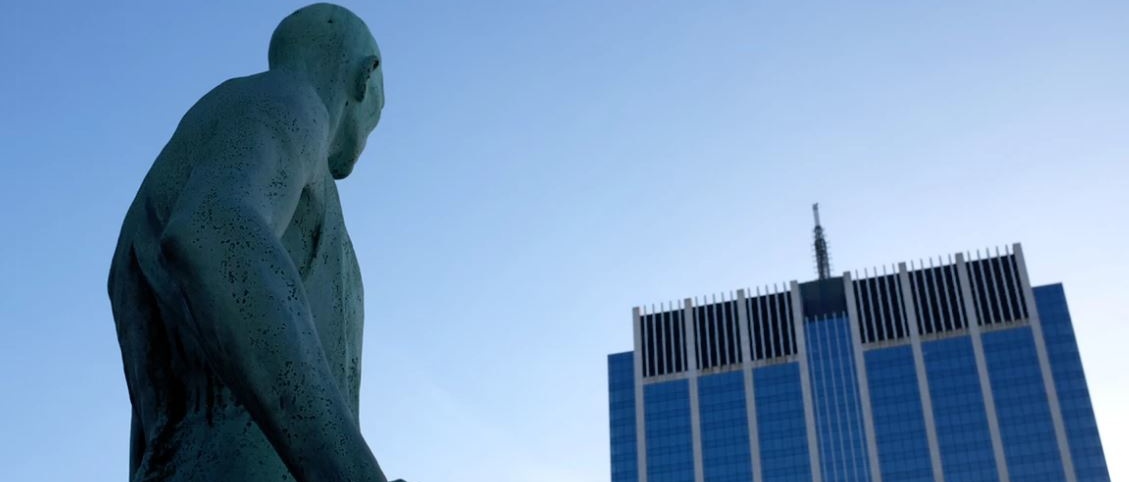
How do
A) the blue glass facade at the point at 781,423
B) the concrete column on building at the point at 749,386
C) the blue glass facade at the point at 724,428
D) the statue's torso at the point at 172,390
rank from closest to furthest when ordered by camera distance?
the statue's torso at the point at 172,390 < the blue glass facade at the point at 781,423 < the concrete column on building at the point at 749,386 < the blue glass facade at the point at 724,428

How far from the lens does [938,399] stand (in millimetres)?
104812

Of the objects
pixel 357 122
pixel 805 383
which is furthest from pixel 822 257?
pixel 357 122

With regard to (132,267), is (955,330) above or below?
above

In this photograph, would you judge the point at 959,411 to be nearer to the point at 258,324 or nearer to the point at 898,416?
the point at 898,416

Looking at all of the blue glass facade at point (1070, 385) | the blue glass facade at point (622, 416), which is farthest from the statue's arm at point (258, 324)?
the blue glass facade at point (622, 416)

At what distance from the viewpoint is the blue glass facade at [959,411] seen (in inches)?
3964

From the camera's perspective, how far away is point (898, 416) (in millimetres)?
104938

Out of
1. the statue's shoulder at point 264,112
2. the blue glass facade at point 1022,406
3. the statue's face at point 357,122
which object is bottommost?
the statue's shoulder at point 264,112

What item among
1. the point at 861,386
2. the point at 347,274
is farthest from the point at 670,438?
the point at 347,274

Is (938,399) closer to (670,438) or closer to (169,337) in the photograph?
(670,438)

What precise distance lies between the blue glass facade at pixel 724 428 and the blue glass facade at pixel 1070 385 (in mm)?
28424

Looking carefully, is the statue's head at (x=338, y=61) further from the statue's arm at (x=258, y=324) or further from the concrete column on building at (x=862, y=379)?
the concrete column on building at (x=862, y=379)

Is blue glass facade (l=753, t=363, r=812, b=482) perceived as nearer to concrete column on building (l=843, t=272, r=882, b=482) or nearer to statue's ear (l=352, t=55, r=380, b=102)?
concrete column on building (l=843, t=272, r=882, b=482)

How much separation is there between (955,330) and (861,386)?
411 inches
